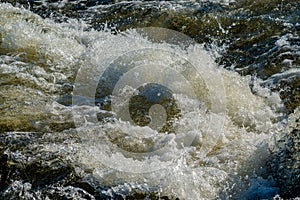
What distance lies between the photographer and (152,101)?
469 cm

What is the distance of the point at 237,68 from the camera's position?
18.3 feet

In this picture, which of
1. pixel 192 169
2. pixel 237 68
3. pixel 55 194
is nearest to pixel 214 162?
pixel 192 169

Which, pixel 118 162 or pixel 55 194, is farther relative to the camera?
pixel 118 162

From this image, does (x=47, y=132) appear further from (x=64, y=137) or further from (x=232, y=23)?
(x=232, y=23)

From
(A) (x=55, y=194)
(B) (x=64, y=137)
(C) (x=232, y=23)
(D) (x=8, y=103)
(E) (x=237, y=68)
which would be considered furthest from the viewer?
(C) (x=232, y=23)

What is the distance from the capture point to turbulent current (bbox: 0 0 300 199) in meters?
3.53

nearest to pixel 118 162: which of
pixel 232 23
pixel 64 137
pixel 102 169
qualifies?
pixel 102 169

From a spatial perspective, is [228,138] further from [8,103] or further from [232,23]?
[232,23]

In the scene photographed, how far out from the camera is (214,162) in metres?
3.79

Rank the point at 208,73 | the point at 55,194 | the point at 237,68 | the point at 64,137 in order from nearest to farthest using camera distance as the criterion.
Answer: the point at 55,194 → the point at 64,137 → the point at 208,73 → the point at 237,68

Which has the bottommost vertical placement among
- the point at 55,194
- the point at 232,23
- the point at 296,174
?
the point at 55,194

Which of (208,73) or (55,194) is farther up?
(208,73)

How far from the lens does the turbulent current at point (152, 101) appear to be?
3531 millimetres

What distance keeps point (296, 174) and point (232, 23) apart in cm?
354
